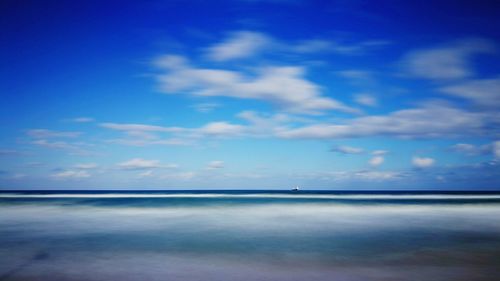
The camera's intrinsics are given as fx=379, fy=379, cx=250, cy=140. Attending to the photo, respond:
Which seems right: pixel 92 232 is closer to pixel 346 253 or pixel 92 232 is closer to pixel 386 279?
pixel 346 253

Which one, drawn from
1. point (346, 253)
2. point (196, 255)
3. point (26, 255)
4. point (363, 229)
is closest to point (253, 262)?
point (196, 255)

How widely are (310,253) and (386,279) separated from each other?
129 inches

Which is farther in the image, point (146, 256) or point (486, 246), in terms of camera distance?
point (486, 246)

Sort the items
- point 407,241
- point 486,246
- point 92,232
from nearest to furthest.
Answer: point 486,246
point 407,241
point 92,232

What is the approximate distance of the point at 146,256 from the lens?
10359mm

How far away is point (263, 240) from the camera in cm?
1343

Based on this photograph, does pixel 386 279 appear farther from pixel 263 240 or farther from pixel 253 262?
pixel 263 240

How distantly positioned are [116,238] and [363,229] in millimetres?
10435

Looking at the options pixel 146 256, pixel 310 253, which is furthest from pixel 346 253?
pixel 146 256

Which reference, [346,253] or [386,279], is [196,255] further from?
[386,279]

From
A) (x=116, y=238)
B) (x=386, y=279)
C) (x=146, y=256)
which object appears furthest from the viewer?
(x=116, y=238)

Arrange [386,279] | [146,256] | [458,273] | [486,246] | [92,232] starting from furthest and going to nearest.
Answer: [92,232], [486,246], [146,256], [458,273], [386,279]

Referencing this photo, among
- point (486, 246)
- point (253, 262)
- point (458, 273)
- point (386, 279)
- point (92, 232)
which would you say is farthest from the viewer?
point (92, 232)

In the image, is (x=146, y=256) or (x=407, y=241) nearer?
(x=146, y=256)
